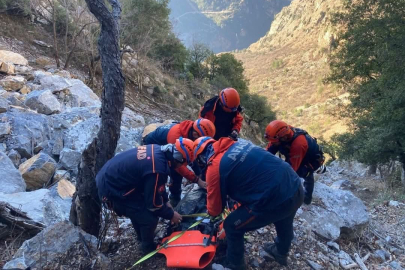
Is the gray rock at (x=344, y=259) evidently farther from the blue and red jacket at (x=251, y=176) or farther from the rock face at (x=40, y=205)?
the rock face at (x=40, y=205)

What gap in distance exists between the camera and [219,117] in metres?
5.33

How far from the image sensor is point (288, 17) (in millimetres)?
79438

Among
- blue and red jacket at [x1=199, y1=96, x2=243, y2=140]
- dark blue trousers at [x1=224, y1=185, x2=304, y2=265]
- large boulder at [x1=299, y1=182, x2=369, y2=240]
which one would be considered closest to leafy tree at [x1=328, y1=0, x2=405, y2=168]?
large boulder at [x1=299, y1=182, x2=369, y2=240]

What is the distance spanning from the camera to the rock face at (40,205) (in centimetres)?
381

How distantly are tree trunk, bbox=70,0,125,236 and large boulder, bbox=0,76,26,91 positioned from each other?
19.4ft

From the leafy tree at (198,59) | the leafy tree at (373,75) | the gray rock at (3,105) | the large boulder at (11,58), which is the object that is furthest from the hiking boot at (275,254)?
the leafy tree at (198,59)

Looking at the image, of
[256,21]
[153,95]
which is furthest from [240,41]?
[153,95]

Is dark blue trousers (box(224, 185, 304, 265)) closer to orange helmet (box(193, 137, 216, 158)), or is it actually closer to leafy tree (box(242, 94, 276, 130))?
orange helmet (box(193, 137, 216, 158))

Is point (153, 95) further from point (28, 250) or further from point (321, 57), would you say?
point (321, 57)

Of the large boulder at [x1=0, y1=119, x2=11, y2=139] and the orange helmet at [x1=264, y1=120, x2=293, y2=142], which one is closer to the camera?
the orange helmet at [x1=264, y1=120, x2=293, y2=142]

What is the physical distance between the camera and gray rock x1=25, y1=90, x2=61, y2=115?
7262mm

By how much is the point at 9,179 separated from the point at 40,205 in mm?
989

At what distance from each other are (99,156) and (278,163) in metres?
1.75

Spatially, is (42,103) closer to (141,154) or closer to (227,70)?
(141,154)
